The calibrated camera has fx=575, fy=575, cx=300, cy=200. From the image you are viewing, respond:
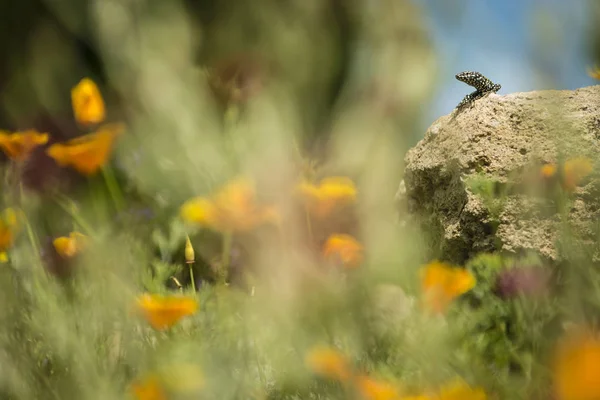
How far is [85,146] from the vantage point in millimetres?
765

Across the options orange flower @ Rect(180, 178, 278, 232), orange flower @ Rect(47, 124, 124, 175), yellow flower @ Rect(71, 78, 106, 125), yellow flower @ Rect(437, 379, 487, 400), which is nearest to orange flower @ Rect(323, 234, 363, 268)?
orange flower @ Rect(180, 178, 278, 232)

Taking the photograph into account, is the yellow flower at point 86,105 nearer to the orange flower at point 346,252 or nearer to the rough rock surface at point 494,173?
the orange flower at point 346,252

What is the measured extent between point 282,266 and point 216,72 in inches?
45.3

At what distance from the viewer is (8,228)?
77 centimetres

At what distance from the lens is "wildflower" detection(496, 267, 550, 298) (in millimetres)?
566

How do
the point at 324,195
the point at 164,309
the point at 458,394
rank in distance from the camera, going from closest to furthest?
the point at 458,394
the point at 164,309
the point at 324,195

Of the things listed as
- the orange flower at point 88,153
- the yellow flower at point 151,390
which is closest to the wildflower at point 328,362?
the yellow flower at point 151,390

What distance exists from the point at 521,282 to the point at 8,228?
0.65 meters

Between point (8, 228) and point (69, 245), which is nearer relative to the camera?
point (8, 228)

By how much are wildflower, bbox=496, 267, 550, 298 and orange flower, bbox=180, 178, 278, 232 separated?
0.96 ft

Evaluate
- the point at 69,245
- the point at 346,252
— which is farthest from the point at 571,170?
the point at 69,245

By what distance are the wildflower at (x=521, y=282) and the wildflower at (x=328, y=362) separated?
216mm

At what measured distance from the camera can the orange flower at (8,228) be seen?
2.50 ft

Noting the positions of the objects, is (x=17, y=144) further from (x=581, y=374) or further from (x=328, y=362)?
(x=581, y=374)
